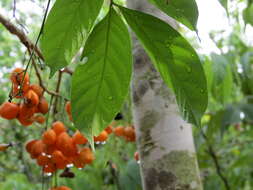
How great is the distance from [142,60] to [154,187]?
1.10 feet

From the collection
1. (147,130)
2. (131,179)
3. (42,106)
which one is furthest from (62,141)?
(131,179)

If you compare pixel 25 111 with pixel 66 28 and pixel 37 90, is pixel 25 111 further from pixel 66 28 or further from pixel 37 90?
pixel 66 28

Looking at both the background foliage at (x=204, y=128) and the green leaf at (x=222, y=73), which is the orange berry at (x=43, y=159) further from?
the green leaf at (x=222, y=73)

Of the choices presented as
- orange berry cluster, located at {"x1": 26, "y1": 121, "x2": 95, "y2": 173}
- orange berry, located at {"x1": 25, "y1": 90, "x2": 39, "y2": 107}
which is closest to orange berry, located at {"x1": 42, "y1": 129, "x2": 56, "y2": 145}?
orange berry cluster, located at {"x1": 26, "y1": 121, "x2": 95, "y2": 173}

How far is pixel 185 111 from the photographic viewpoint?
0.63 m

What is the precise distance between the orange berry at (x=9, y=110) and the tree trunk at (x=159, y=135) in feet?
1.23

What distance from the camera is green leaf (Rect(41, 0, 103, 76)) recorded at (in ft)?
1.91

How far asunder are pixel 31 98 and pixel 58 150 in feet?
0.64

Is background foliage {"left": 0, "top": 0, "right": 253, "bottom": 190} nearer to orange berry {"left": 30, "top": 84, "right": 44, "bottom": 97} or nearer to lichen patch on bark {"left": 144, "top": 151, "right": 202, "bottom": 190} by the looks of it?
orange berry {"left": 30, "top": 84, "right": 44, "bottom": 97}

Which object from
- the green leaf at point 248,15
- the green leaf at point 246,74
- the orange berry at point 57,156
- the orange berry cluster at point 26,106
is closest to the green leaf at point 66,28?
the orange berry cluster at point 26,106

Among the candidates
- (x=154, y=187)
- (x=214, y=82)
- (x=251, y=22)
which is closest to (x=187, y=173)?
(x=154, y=187)

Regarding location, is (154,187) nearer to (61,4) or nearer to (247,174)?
(61,4)

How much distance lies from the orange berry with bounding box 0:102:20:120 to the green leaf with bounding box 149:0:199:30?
0.66m

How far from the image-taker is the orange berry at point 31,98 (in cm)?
108
